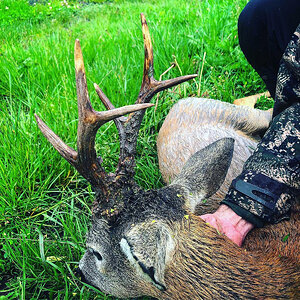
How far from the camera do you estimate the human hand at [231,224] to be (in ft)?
7.16

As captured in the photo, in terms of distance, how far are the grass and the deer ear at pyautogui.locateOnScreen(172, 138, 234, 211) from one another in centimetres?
89

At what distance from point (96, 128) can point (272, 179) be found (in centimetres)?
105

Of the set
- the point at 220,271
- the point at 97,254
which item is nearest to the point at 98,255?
the point at 97,254

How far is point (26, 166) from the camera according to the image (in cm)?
330

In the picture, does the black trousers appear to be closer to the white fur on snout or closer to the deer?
the deer

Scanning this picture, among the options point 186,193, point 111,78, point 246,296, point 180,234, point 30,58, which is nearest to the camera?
point 246,296

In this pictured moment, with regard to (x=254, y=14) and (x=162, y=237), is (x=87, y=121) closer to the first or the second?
(x=162, y=237)

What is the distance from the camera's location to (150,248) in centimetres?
203

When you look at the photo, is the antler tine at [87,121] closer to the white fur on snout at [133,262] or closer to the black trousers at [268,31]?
the white fur on snout at [133,262]

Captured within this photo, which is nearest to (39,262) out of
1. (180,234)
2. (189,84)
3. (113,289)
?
(113,289)

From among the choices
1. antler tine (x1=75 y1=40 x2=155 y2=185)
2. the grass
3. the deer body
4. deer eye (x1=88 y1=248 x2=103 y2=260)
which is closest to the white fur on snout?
deer eye (x1=88 y1=248 x2=103 y2=260)

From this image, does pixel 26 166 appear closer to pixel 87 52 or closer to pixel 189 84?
pixel 189 84

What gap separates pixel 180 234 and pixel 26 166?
1.75 m

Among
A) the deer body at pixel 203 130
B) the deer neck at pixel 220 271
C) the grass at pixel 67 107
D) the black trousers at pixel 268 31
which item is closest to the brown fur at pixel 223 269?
the deer neck at pixel 220 271
